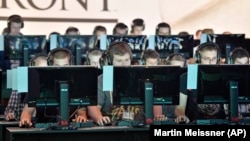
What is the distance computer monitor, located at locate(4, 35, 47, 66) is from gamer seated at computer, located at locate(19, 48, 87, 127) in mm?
1914

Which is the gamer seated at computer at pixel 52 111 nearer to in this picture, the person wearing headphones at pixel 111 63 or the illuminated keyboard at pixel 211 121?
the person wearing headphones at pixel 111 63

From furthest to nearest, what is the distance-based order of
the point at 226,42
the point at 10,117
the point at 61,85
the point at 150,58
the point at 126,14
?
the point at 126,14, the point at 226,42, the point at 150,58, the point at 10,117, the point at 61,85

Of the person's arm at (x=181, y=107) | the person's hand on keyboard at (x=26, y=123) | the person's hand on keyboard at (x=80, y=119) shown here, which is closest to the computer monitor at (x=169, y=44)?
the person's arm at (x=181, y=107)

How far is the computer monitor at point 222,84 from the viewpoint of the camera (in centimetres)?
587

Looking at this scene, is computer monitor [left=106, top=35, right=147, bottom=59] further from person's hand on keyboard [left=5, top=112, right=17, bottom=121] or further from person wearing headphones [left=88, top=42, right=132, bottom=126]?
person's hand on keyboard [left=5, top=112, right=17, bottom=121]

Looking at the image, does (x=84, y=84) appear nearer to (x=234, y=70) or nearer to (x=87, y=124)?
(x=87, y=124)

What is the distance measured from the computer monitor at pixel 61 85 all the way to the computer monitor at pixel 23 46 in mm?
2304

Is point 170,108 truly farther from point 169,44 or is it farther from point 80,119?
point 169,44

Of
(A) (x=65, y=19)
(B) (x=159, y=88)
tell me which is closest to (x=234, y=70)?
(B) (x=159, y=88)

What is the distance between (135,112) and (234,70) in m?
1.01

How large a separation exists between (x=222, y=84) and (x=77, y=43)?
264cm

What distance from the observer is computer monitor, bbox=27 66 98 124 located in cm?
559

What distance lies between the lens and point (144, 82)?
19.0ft

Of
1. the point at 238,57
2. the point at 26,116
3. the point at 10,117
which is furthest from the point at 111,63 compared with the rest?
the point at 238,57
